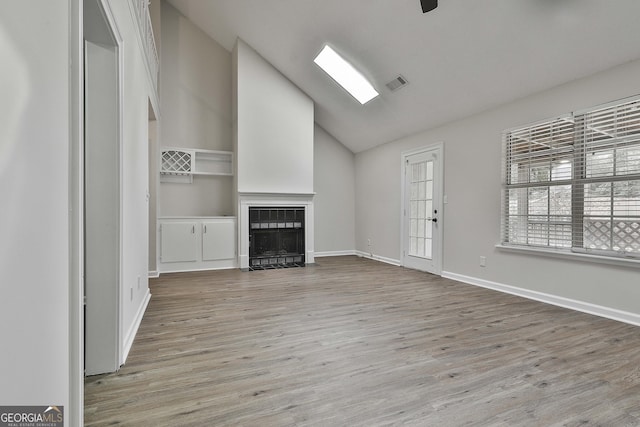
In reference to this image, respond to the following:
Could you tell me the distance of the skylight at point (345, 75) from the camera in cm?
466

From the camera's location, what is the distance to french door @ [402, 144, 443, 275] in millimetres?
4777

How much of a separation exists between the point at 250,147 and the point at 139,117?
2516 mm

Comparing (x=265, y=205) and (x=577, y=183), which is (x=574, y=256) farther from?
(x=265, y=205)

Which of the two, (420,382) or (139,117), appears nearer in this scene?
(420,382)

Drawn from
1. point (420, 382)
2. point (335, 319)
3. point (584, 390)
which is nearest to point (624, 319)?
point (584, 390)

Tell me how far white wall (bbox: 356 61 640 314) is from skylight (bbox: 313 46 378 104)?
1.09 metres

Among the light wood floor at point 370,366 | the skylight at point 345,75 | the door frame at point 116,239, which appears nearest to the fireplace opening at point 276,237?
the light wood floor at point 370,366

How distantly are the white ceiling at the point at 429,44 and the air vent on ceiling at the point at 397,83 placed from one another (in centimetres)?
6

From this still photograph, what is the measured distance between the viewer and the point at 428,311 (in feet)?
10.2

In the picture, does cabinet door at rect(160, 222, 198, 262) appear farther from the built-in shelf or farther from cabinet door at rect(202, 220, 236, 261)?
the built-in shelf

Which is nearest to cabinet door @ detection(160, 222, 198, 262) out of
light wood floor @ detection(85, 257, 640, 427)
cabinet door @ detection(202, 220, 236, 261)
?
cabinet door @ detection(202, 220, 236, 261)

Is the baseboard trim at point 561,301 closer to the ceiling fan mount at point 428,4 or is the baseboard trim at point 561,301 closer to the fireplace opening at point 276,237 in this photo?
the fireplace opening at point 276,237

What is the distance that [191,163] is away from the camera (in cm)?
553

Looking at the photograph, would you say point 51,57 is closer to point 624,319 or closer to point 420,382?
point 420,382
